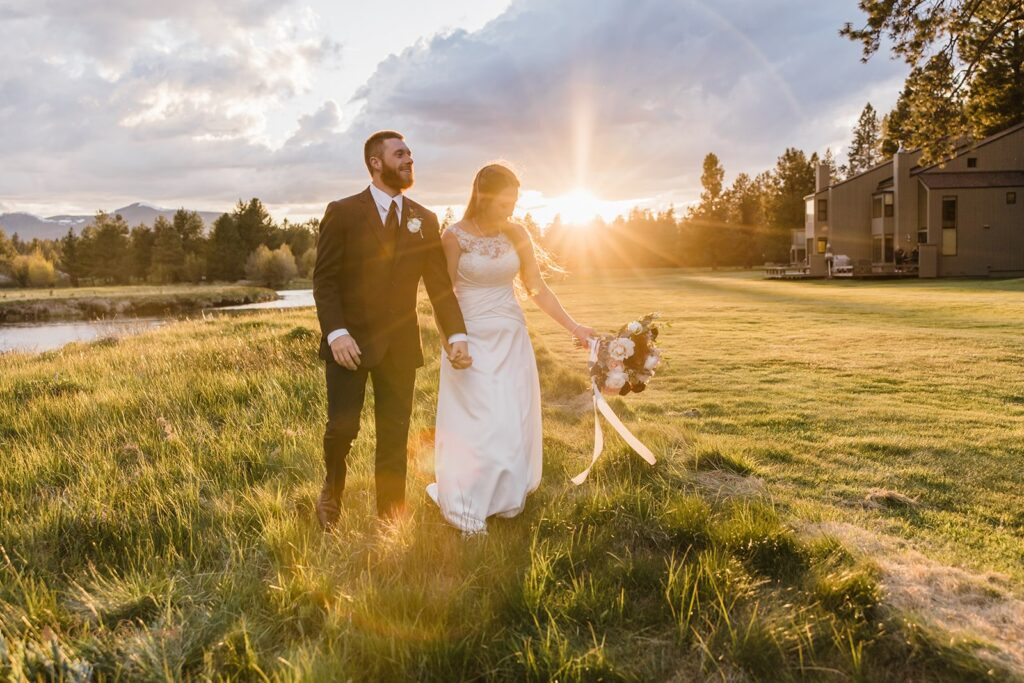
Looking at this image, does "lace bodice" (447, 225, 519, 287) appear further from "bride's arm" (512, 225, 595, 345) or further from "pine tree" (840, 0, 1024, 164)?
"pine tree" (840, 0, 1024, 164)

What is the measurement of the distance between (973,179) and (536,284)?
4867 centimetres

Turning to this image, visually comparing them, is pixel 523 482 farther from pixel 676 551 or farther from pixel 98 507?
pixel 98 507

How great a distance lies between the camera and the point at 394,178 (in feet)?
14.1

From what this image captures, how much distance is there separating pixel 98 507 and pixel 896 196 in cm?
5150

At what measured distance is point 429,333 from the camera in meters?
15.3

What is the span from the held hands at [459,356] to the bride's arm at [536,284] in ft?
2.75

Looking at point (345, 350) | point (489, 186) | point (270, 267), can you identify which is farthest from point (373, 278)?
point (270, 267)

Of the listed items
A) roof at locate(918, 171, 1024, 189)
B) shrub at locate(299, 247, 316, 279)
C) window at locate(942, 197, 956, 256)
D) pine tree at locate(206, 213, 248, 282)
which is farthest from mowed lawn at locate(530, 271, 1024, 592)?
shrub at locate(299, 247, 316, 279)

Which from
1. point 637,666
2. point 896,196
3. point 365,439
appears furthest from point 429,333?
point 896,196

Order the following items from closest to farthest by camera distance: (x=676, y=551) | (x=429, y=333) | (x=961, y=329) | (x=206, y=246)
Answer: (x=676, y=551) → (x=429, y=333) → (x=961, y=329) → (x=206, y=246)

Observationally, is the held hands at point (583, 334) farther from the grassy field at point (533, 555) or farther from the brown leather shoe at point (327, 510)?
the brown leather shoe at point (327, 510)

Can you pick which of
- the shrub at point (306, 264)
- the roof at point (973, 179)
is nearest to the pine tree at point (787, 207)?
the roof at point (973, 179)

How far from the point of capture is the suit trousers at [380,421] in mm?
4309

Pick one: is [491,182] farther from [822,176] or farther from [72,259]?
[72,259]
